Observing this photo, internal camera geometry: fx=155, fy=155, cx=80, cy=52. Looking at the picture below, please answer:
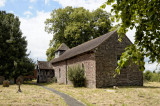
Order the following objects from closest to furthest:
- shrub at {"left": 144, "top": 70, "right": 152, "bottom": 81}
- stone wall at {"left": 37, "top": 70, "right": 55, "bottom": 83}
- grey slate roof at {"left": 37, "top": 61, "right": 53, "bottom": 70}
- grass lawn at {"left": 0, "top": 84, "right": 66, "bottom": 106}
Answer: grass lawn at {"left": 0, "top": 84, "right": 66, "bottom": 106} < shrub at {"left": 144, "top": 70, "right": 152, "bottom": 81} < stone wall at {"left": 37, "top": 70, "right": 55, "bottom": 83} < grey slate roof at {"left": 37, "top": 61, "right": 53, "bottom": 70}

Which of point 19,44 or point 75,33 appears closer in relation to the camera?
point 19,44

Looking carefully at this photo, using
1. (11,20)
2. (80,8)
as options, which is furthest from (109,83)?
(80,8)

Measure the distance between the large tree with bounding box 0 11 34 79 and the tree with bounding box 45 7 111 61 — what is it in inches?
555

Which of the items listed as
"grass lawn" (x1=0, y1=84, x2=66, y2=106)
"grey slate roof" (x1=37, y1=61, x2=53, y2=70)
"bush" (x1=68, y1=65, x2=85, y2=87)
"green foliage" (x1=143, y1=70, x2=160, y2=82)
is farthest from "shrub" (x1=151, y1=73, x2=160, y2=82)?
"grass lawn" (x1=0, y1=84, x2=66, y2=106)

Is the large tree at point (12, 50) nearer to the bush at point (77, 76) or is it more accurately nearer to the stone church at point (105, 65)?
the bush at point (77, 76)

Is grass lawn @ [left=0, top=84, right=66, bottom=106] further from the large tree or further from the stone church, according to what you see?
the large tree

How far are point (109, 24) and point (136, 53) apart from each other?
41.2m

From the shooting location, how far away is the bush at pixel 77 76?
67.9 ft

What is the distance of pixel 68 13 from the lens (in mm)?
46312

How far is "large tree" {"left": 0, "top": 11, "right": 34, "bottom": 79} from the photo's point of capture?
88.9ft

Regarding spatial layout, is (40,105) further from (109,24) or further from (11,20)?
(109,24)

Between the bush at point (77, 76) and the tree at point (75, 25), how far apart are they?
65.2 feet

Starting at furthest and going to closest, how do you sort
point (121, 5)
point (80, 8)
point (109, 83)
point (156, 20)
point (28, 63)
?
point (80, 8), point (28, 63), point (109, 83), point (121, 5), point (156, 20)

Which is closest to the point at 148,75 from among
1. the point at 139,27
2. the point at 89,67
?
the point at 89,67
